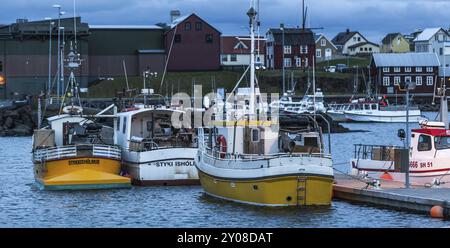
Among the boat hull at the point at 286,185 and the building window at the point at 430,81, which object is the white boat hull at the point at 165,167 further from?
the building window at the point at 430,81

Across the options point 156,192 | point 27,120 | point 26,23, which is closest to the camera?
point 156,192

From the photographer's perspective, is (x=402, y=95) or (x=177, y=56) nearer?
(x=177, y=56)

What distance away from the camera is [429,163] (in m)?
35.3

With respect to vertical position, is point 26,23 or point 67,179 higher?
point 26,23

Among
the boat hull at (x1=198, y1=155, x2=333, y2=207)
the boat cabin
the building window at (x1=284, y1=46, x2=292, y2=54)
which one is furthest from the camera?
the building window at (x1=284, y1=46, x2=292, y2=54)

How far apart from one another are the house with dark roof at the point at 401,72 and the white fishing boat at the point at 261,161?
104 m

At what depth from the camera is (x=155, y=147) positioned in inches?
1545

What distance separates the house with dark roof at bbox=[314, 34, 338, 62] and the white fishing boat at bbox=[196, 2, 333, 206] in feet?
455

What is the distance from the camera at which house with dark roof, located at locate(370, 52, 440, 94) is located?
138875 millimetres

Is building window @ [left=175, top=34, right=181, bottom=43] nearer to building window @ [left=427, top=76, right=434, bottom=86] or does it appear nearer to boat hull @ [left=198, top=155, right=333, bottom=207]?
building window @ [left=427, top=76, right=434, bottom=86]

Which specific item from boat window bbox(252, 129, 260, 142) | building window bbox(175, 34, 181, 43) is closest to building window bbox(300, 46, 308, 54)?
building window bbox(175, 34, 181, 43)
